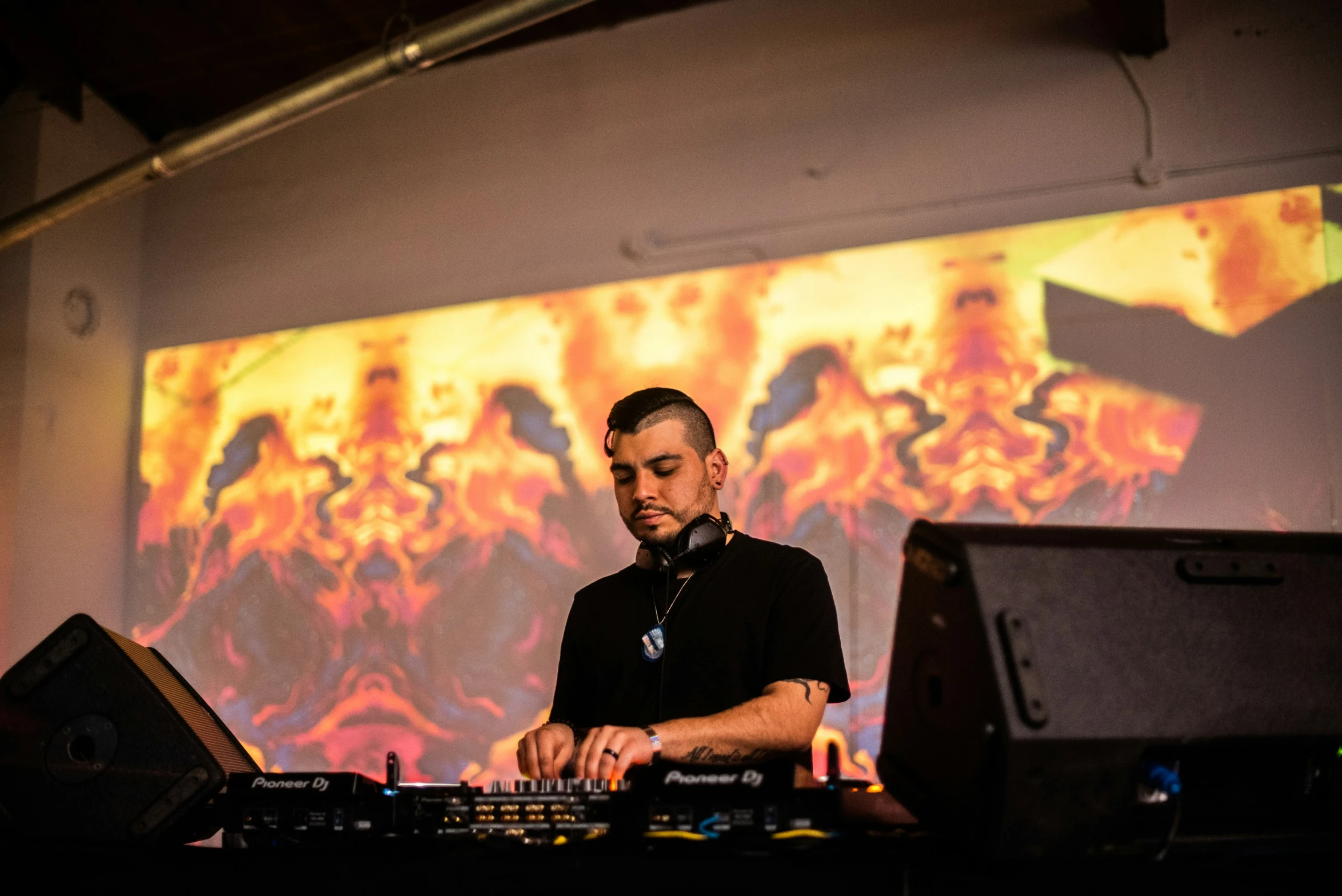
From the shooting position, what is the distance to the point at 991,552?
4.42 feet

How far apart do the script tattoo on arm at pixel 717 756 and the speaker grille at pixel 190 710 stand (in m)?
0.71

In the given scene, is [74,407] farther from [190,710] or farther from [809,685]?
[809,685]

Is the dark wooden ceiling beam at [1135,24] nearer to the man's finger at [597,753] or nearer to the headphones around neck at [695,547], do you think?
the headphones around neck at [695,547]

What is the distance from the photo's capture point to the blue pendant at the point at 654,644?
7.52 ft

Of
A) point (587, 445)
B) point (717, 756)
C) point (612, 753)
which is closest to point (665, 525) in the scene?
point (717, 756)

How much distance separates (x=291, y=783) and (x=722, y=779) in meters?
0.61

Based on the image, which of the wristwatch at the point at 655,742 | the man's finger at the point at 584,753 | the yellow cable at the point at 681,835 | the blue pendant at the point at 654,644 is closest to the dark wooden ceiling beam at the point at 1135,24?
the blue pendant at the point at 654,644

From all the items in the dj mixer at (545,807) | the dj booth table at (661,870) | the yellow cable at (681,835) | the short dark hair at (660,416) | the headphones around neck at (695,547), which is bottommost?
the dj booth table at (661,870)

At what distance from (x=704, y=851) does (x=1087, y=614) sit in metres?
0.53

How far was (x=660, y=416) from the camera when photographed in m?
2.53

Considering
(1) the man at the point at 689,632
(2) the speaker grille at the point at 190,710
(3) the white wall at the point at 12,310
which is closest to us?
(2) the speaker grille at the point at 190,710

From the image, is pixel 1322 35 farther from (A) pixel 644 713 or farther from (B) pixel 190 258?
(B) pixel 190 258

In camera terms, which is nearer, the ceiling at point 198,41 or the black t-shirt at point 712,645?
the black t-shirt at point 712,645

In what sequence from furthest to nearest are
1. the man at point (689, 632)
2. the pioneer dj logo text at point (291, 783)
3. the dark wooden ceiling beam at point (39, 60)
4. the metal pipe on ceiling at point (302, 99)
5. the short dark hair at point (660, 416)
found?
the dark wooden ceiling beam at point (39, 60)
the metal pipe on ceiling at point (302, 99)
the short dark hair at point (660, 416)
the man at point (689, 632)
the pioneer dj logo text at point (291, 783)
